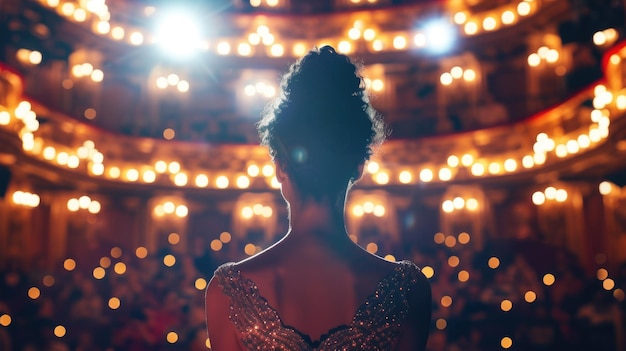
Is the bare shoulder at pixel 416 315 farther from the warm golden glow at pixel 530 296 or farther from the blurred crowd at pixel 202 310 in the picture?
the warm golden glow at pixel 530 296

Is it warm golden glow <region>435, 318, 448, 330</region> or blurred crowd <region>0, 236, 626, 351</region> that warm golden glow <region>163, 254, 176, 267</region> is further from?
warm golden glow <region>435, 318, 448, 330</region>

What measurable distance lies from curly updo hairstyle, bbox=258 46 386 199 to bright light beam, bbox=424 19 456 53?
21.9 metres

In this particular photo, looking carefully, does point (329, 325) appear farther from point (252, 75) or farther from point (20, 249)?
point (252, 75)

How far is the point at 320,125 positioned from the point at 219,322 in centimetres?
65

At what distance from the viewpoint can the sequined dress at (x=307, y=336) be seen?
71.6 inches

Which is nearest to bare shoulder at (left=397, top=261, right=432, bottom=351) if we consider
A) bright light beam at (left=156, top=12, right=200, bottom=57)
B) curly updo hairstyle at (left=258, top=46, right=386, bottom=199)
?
curly updo hairstyle at (left=258, top=46, right=386, bottom=199)

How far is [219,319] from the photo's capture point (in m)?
1.87

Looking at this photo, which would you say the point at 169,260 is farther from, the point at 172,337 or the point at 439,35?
the point at 439,35

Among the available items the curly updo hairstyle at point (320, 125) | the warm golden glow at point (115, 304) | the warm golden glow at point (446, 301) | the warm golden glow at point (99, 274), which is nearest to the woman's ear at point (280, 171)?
the curly updo hairstyle at point (320, 125)

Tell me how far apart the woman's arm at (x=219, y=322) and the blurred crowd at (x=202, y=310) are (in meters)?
8.65

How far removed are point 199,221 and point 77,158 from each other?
552 cm

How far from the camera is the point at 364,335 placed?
185cm

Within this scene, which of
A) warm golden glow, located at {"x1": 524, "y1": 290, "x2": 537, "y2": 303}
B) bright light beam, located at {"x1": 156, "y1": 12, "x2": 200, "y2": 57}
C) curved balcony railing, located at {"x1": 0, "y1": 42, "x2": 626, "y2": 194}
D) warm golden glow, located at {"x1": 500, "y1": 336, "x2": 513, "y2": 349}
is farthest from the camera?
bright light beam, located at {"x1": 156, "y1": 12, "x2": 200, "y2": 57}

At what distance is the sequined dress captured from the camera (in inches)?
71.6
